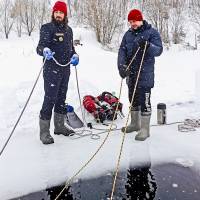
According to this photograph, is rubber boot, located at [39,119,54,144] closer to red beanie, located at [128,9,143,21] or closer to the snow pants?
the snow pants

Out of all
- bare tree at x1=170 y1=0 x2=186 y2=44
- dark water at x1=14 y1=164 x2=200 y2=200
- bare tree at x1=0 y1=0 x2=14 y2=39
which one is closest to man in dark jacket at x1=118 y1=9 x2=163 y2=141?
dark water at x1=14 y1=164 x2=200 y2=200

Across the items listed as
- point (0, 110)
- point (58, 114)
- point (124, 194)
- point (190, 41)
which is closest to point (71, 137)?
point (58, 114)

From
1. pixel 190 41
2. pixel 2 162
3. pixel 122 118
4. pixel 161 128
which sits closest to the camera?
pixel 2 162

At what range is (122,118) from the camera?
657cm

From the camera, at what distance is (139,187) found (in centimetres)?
397

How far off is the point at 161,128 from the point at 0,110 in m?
2.66

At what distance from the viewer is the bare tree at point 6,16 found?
16.1 m

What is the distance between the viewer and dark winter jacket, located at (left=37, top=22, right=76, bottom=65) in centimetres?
511

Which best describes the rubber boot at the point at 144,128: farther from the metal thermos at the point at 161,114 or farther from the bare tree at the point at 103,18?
the bare tree at the point at 103,18

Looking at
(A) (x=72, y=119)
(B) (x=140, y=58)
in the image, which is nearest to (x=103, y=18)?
(A) (x=72, y=119)

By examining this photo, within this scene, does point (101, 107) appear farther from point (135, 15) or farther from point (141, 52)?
point (135, 15)

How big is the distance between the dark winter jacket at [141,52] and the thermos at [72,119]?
1229 mm

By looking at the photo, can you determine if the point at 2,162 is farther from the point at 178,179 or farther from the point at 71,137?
the point at 178,179

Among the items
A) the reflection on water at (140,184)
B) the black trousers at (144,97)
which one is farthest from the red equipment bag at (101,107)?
the reflection on water at (140,184)
